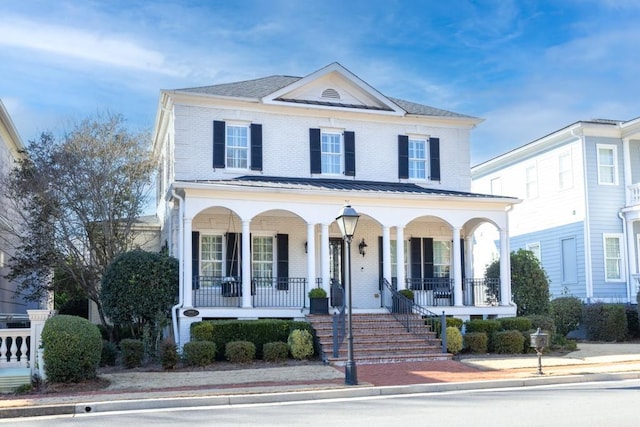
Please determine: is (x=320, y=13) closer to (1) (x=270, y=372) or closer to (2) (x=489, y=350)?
(1) (x=270, y=372)

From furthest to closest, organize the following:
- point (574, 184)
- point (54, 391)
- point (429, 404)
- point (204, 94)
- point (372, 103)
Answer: point (574, 184)
point (372, 103)
point (204, 94)
point (54, 391)
point (429, 404)

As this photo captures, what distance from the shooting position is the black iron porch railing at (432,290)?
24156mm

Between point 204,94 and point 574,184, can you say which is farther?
point 574,184

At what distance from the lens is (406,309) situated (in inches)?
848

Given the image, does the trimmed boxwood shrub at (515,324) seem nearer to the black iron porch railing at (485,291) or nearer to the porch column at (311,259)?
the black iron porch railing at (485,291)

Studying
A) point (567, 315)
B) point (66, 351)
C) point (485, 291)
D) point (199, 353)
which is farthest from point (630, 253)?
point (66, 351)

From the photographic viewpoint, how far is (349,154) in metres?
24.7

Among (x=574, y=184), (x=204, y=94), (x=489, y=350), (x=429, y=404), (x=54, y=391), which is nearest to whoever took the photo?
(x=429, y=404)

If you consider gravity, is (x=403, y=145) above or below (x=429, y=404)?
above

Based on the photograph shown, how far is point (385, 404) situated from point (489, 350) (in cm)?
916

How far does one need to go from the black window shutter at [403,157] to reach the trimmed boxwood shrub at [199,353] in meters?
10.3

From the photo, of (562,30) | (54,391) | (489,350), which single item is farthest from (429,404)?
(562,30)

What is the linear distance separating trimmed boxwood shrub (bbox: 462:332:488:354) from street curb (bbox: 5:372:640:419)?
15.5 feet

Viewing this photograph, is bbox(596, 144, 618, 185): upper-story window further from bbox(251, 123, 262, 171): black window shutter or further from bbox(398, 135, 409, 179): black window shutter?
bbox(251, 123, 262, 171): black window shutter
